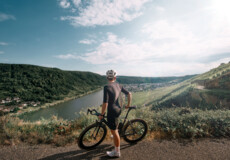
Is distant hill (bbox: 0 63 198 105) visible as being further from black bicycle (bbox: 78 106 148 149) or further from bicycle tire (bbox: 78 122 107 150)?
bicycle tire (bbox: 78 122 107 150)

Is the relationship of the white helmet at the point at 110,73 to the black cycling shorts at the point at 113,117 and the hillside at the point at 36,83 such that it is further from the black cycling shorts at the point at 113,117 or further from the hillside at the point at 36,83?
the hillside at the point at 36,83

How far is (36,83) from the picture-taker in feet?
423

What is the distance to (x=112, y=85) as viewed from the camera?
292 cm

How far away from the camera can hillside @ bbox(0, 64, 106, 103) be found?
107m

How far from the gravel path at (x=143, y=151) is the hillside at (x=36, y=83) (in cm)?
11507

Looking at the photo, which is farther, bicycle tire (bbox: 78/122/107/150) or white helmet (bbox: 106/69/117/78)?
bicycle tire (bbox: 78/122/107/150)

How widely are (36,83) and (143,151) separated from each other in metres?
154

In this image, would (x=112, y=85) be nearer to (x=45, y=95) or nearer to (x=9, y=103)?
(x=9, y=103)

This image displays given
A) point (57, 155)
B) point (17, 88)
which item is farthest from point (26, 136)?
point (17, 88)

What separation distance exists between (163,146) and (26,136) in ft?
14.8

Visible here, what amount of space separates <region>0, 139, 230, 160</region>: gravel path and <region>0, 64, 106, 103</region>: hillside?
378 ft

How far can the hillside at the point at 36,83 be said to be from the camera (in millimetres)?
106688

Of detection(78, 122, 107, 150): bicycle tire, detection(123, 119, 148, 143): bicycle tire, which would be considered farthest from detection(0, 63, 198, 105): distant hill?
detection(123, 119, 148, 143): bicycle tire

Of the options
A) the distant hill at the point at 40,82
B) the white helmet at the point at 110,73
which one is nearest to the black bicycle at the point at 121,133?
the white helmet at the point at 110,73
